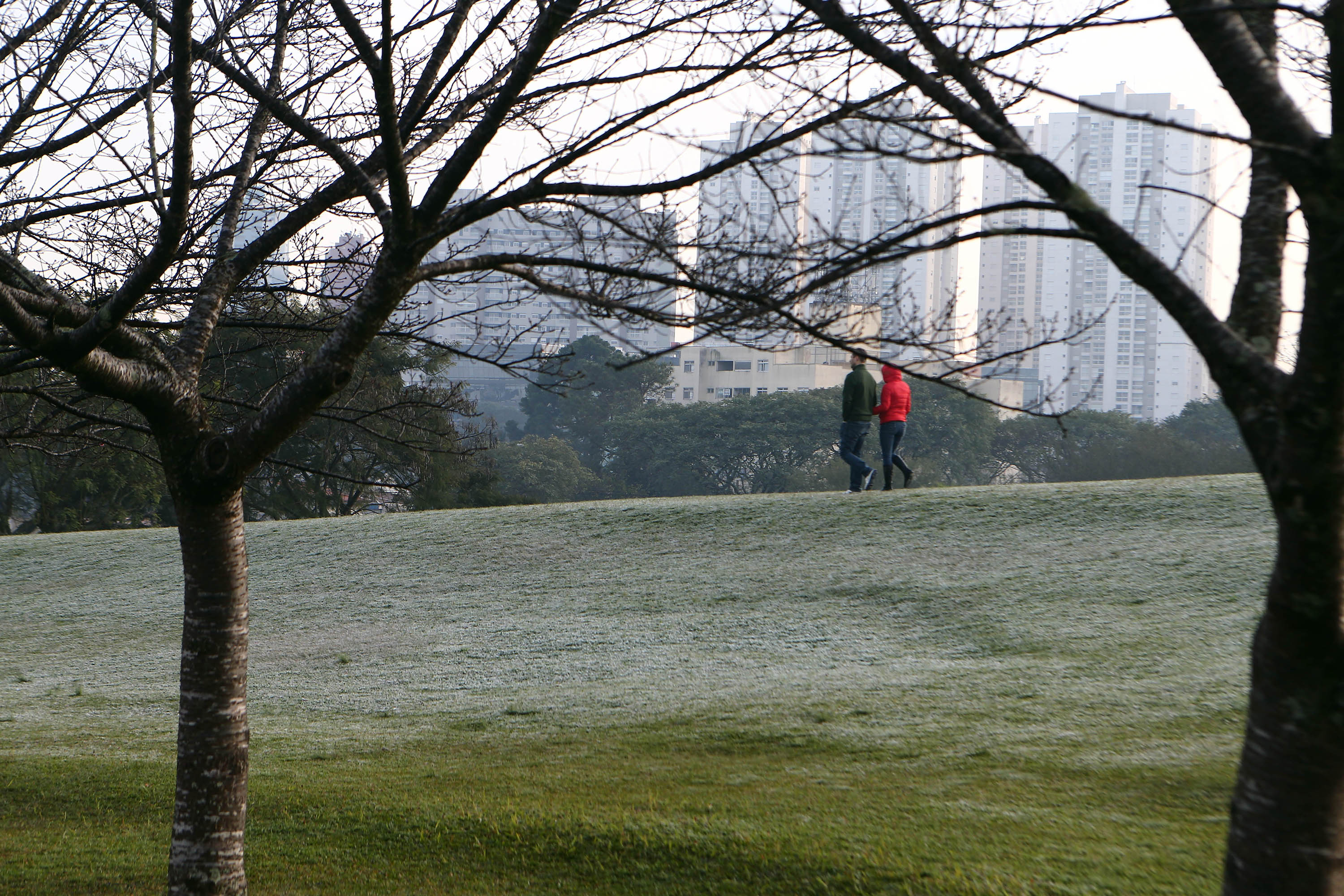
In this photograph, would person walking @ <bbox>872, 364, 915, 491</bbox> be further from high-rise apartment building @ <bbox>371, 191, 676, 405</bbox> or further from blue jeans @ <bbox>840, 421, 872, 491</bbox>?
high-rise apartment building @ <bbox>371, 191, 676, 405</bbox>

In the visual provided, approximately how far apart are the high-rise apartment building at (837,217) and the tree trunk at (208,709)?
6.66 feet

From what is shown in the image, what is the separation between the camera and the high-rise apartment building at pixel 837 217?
3.10 meters

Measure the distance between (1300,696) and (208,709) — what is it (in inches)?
135

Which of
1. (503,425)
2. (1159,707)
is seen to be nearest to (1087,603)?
(1159,707)

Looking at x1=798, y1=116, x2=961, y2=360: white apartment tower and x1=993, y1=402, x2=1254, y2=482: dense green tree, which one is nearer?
x1=798, y1=116, x2=961, y2=360: white apartment tower

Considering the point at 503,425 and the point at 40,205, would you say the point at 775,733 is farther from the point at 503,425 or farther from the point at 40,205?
the point at 503,425

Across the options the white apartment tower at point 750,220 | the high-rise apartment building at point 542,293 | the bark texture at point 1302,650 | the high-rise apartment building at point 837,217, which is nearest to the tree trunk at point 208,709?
the high-rise apartment building at point 542,293

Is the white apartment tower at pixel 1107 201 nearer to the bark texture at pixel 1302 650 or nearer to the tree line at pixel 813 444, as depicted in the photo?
the bark texture at pixel 1302 650

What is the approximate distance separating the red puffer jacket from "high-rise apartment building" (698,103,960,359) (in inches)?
370

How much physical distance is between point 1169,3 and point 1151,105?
3.16ft

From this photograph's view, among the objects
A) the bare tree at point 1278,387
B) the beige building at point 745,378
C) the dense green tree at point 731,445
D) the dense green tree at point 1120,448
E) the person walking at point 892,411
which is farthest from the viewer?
the beige building at point 745,378

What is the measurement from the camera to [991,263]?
254 inches

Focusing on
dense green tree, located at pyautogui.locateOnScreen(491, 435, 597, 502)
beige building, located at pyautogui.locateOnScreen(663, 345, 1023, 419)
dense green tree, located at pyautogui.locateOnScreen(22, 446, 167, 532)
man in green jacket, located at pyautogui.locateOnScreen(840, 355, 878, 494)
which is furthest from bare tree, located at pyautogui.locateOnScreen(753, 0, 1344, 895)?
dense green tree, located at pyautogui.locateOnScreen(491, 435, 597, 502)

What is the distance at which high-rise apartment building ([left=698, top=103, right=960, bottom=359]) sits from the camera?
310 centimetres
